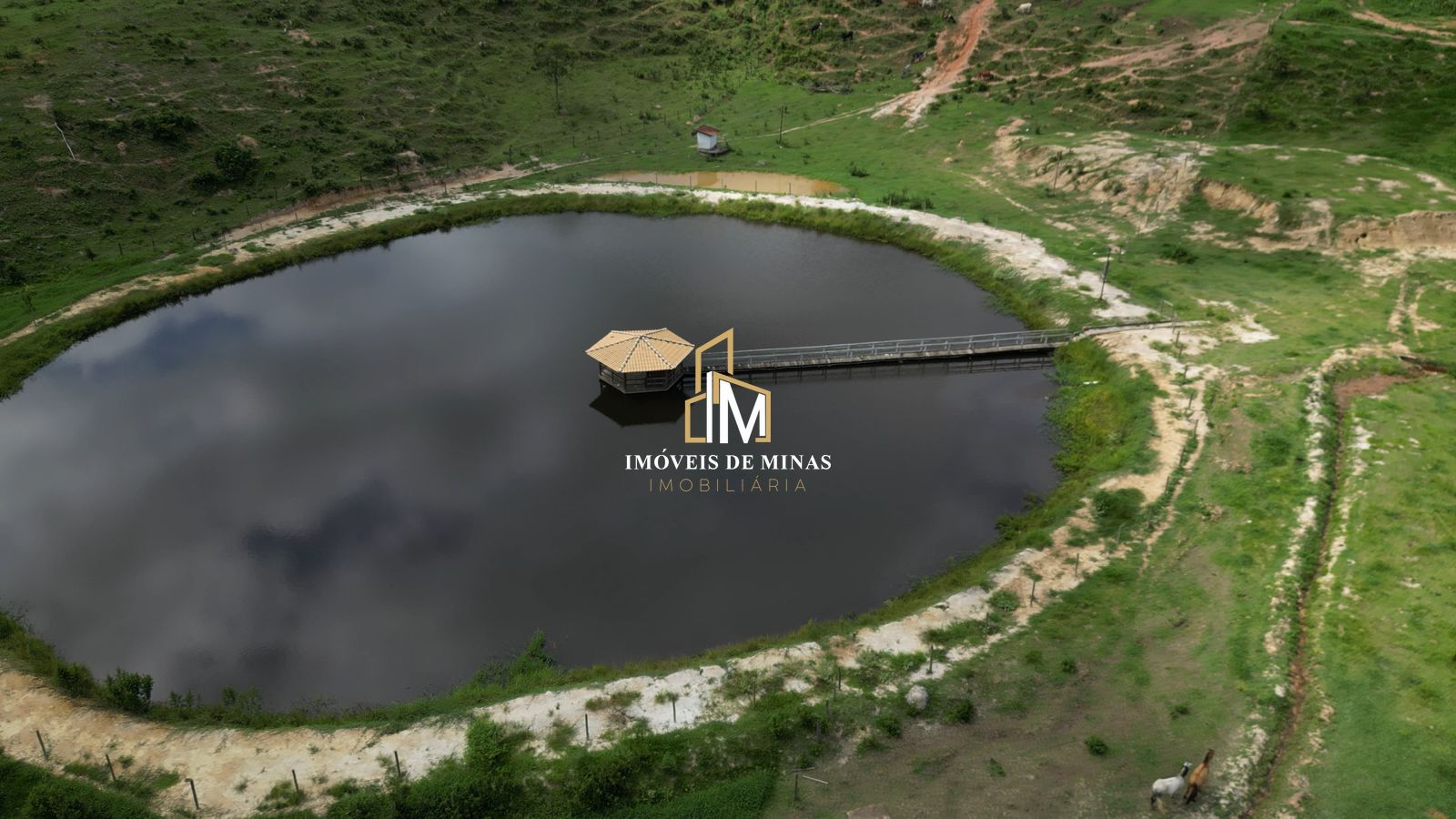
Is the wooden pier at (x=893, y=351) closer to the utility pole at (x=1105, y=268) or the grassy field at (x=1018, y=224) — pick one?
the grassy field at (x=1018, y=224)

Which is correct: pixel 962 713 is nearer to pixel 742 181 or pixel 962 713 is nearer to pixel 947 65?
pixel 742 181

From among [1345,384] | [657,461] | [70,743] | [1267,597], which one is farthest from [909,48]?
[70,743]

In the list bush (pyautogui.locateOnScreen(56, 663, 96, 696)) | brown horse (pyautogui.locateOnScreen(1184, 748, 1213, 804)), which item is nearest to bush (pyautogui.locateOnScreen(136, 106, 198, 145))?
bush (pyautogui.locateOnScreen(56, 663, 96, 696))

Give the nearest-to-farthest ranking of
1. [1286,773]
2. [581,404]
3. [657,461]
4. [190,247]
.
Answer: [1286,773], [657,461], [581,404], [190,247]

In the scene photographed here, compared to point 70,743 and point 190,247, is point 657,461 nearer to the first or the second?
point 70,743

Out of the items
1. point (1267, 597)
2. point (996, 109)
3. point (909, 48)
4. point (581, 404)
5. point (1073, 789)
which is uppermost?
point (909, 48)

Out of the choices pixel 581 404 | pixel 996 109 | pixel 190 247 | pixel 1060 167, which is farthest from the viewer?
pixel 996 109

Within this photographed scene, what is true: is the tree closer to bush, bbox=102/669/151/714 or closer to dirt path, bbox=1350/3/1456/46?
dirt path, bbox=1350/3/1456/46
